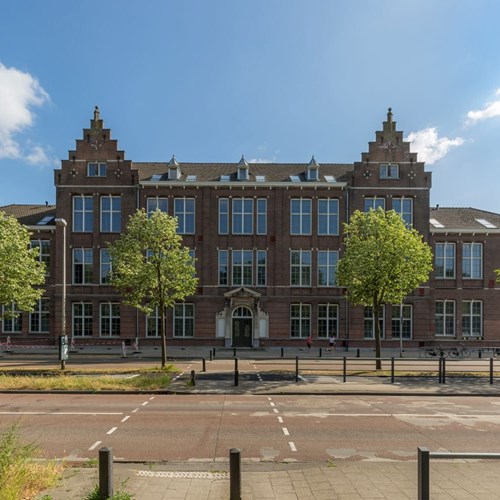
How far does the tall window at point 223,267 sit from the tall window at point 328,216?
27.8 ft

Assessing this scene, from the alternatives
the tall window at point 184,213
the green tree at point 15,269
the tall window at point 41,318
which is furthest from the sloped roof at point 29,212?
the green tree at point 15,269

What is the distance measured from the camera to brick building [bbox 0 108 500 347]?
3472 cm

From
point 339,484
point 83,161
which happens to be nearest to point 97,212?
point 83,161

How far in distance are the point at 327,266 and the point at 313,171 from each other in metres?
8.50

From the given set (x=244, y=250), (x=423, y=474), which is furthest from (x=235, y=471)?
(x=244, y=250)

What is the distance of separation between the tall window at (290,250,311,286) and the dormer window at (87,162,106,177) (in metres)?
17.9

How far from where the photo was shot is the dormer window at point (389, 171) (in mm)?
35594

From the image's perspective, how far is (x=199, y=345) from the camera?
34.5 meters

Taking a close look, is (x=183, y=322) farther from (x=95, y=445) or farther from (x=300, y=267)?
(x=95, y=445)

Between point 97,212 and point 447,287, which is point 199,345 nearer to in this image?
point 97,212

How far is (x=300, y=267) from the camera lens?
116 ft

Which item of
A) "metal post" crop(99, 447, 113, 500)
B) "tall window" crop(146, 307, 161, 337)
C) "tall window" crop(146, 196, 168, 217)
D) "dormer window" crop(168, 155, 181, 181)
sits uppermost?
"dormer window" crop(168, 155, 181, 181)

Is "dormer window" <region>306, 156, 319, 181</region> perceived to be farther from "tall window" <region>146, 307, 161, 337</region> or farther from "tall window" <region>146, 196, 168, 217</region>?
"tall window" <region>146, 307, 161, 337</region>

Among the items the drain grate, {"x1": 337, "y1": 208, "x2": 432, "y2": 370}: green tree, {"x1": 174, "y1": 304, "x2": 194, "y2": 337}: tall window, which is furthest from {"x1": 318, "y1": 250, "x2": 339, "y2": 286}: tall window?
the drain grate
